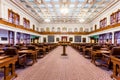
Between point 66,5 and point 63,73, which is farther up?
point 66,5

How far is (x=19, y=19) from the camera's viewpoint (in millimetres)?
16734

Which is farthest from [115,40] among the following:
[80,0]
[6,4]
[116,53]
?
[6,4]

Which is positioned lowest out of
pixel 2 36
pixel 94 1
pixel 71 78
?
pixel 71 78

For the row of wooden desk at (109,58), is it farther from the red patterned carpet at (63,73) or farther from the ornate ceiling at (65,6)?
the ornate ceiling at (65,6)

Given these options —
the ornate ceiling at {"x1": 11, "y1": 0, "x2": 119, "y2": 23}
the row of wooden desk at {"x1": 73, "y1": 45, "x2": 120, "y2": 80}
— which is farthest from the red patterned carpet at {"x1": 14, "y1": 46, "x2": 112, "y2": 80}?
the ornate ceiling at {"x1": 11, "y1": 0, "x2": 119, "y2": 23}

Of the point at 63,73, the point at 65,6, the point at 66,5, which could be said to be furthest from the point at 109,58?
the point at 65,6

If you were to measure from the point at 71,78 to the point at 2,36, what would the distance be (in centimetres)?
1051

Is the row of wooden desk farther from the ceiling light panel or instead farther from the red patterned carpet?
the ceiling light panel

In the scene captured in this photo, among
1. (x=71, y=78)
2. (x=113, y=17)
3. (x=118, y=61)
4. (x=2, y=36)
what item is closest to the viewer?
(x=118, y=61)

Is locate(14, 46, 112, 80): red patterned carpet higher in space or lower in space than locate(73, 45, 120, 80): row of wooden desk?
lower

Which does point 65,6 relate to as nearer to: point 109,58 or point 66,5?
point 66,5

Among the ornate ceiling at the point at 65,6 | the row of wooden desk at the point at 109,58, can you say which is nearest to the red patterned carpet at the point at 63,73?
the row of wooden desk at the point at 109,58

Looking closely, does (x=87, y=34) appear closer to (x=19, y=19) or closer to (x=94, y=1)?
(x=94, y=1)

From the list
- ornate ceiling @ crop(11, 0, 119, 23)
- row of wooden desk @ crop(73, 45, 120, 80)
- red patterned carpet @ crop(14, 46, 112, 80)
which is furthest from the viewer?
ornate ceiling @ crop(11, 0, 119, 23)
